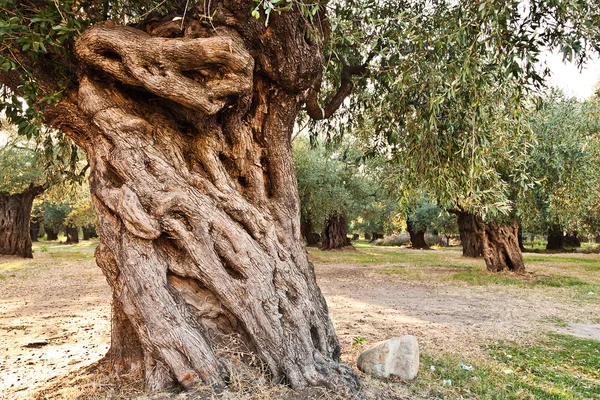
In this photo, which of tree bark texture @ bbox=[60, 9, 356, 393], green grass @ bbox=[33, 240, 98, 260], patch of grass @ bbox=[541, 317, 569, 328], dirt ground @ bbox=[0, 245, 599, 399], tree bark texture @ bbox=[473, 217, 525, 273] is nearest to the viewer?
tree bark texture @ bbox=[60, 9, 356, 393]

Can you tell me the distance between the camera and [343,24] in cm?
450

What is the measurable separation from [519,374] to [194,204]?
4737 mm

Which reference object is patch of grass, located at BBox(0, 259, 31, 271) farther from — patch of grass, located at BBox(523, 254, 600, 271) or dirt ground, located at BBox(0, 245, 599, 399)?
patch of grass, located at BBox(523, 254, 600, 271)

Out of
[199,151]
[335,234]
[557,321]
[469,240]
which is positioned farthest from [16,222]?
[469,240]

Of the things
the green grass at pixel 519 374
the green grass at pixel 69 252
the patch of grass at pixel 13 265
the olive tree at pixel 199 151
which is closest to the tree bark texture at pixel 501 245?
the green grass at pixel 519 374

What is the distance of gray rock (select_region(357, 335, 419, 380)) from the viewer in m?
5.00

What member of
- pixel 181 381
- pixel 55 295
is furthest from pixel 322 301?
pixel 55 295

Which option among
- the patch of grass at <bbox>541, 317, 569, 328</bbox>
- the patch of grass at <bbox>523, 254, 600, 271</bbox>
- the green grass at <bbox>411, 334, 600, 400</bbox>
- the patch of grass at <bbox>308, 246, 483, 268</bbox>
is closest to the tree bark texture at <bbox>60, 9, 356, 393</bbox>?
the green grass at <bbox>411, 334, 600, 400</bbox>

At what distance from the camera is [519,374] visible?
5.46 metres

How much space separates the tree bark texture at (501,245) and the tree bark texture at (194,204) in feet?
44.8

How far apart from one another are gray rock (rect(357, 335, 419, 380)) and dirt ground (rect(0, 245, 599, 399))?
564mm

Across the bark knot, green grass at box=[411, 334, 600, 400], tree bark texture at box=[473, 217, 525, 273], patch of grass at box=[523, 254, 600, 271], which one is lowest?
patch of grass at box=[523, 254, 600, 271]

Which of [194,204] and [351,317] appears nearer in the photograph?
[194,204]

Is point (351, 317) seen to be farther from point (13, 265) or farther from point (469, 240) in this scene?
point (469, 240)
